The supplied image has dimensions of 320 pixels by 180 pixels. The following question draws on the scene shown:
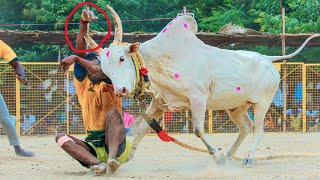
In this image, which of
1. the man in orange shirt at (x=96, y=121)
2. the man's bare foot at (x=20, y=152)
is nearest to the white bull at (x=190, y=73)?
the man in orange shirt at (x=96, y=121)

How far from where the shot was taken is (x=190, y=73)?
412 inches

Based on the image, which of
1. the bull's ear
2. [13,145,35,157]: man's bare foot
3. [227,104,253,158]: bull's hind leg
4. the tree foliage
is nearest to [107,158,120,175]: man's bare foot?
the bull's ear

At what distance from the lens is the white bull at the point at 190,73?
9617 millimetres

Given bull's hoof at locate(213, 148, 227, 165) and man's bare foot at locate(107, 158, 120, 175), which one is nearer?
man's bare foot at locate(107, 158, 120, 175)

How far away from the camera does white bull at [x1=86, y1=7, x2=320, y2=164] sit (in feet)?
31.6

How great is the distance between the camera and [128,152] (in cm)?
995

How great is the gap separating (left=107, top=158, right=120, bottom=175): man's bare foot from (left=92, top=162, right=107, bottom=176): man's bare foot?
0.18 ft

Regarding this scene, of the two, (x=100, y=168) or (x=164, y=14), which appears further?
(x=164, y=14)

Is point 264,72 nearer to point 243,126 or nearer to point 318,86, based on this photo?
point 243,126

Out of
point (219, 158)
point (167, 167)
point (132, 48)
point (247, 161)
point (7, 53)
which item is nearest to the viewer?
point (132, 48)

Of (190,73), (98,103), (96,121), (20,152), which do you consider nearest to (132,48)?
(98,103)

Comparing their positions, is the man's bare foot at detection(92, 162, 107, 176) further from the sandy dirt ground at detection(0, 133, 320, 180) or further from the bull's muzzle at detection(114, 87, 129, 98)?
the bull's muzzle at detection(114, 87, 129, 98)

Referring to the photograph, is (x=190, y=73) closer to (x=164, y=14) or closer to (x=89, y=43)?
(x=89, y=43)

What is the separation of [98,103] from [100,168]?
802 millimetres
